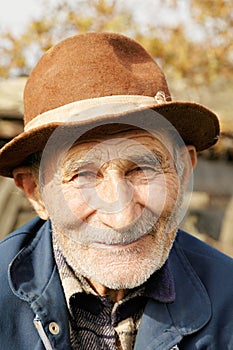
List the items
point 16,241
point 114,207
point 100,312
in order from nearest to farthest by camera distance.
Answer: point 114,207, point 100,312, point 16,241

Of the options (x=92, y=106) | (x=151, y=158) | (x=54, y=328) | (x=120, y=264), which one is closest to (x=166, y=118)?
(x=151, y=158)

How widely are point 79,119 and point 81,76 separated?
20 centimetres

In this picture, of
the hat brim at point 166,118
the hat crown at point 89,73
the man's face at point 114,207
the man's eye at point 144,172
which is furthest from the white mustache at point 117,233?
the hat crown at point 89,73

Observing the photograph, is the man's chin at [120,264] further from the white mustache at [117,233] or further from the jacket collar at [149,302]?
the jacket collar at [149,302]

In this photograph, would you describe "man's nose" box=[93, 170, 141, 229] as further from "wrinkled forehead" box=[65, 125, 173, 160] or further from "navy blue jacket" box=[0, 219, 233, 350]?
"navy blue jacket" box=[0, 219, 233, 350]

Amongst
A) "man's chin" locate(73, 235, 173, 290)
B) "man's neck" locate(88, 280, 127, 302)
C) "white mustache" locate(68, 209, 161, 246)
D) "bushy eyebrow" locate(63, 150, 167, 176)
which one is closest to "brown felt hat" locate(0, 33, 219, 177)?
"bushy eyebrow" locate(63, 150, 167, 176)

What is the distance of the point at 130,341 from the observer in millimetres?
2641

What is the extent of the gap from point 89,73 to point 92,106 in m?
0.15

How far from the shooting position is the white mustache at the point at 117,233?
8.17ft

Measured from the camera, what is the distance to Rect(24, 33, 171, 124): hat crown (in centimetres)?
256

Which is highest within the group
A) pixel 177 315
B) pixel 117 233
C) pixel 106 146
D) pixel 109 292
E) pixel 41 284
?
pixel 106 146

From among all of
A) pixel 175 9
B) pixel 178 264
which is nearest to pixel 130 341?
pixel 178 264

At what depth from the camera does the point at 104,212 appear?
2473mm

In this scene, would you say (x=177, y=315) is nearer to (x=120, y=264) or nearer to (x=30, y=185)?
(x=120, y=264)
